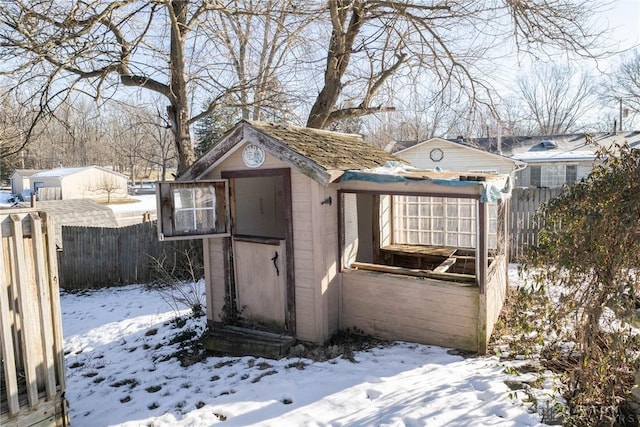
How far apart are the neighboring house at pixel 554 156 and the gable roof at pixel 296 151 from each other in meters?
14.8

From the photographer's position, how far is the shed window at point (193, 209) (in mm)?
5461

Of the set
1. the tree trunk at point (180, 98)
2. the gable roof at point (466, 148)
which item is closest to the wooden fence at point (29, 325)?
the tree trunk at point (180, 98)

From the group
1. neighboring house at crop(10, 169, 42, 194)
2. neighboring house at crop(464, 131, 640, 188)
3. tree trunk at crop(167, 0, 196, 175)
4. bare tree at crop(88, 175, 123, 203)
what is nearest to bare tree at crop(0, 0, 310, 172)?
tree trunk at crop(167, 0, 196, 175)

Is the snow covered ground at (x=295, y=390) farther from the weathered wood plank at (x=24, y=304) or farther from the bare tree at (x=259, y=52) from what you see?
the bare tree at (x=259, y=52)

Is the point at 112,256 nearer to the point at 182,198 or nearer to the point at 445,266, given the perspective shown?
the point at 182,198

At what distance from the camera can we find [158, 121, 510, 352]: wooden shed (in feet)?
16.5

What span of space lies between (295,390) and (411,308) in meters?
1.88

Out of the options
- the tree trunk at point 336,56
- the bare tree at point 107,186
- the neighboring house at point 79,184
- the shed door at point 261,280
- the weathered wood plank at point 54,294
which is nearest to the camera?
the weathered wood plank at point 54,294

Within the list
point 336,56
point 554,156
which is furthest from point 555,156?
point 336,56

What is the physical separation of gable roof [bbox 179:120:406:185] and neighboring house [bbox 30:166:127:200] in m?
33.7

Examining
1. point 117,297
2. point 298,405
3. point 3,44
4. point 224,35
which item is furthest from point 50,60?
point 298,405

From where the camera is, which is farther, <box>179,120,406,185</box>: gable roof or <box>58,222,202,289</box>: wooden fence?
<box>58,222,202,289</box>: wooden fence

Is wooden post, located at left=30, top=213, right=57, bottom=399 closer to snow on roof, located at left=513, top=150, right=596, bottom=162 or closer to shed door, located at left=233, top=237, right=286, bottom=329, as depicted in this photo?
shed door, located at left=233, top=237, right=286, bottom=329

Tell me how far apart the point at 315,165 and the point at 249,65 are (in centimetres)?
960
